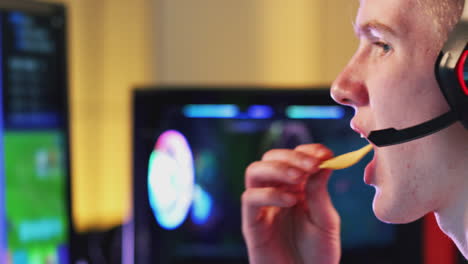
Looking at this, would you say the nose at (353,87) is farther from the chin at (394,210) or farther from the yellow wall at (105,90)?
the yellow wall at (105,90)

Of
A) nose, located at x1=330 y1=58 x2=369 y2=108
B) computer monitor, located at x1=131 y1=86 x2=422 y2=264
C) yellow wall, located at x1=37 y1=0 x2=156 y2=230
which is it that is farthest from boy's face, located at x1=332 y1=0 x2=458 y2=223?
yellow wall, located at x1=37 y1=0 x2=156 y2=230

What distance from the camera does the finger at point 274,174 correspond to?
49cm

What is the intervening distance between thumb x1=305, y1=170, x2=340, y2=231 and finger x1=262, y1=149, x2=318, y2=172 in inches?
1.0

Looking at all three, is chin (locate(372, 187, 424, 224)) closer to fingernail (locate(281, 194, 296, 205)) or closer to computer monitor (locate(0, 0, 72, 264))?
fingernail (locate(281, 194, 296, 205))

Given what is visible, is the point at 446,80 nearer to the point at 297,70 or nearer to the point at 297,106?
the point at 297,106

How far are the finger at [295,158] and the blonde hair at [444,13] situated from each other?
0.45 ft

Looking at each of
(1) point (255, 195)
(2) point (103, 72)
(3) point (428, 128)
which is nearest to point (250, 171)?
(1) point (255, 195)

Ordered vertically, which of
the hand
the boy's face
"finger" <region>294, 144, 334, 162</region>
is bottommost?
the hand

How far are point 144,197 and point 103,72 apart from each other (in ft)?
2.58

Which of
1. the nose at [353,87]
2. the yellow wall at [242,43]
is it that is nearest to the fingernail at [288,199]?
the nose at [353,87]

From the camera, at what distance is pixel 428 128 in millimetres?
380

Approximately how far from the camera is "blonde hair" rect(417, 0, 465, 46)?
0.39 meters

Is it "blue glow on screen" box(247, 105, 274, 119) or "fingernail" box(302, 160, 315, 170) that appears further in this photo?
"blue glow on screen" box(247, 105, 274, 119)

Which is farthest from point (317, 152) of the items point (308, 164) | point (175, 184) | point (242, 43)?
point (242, 43)
